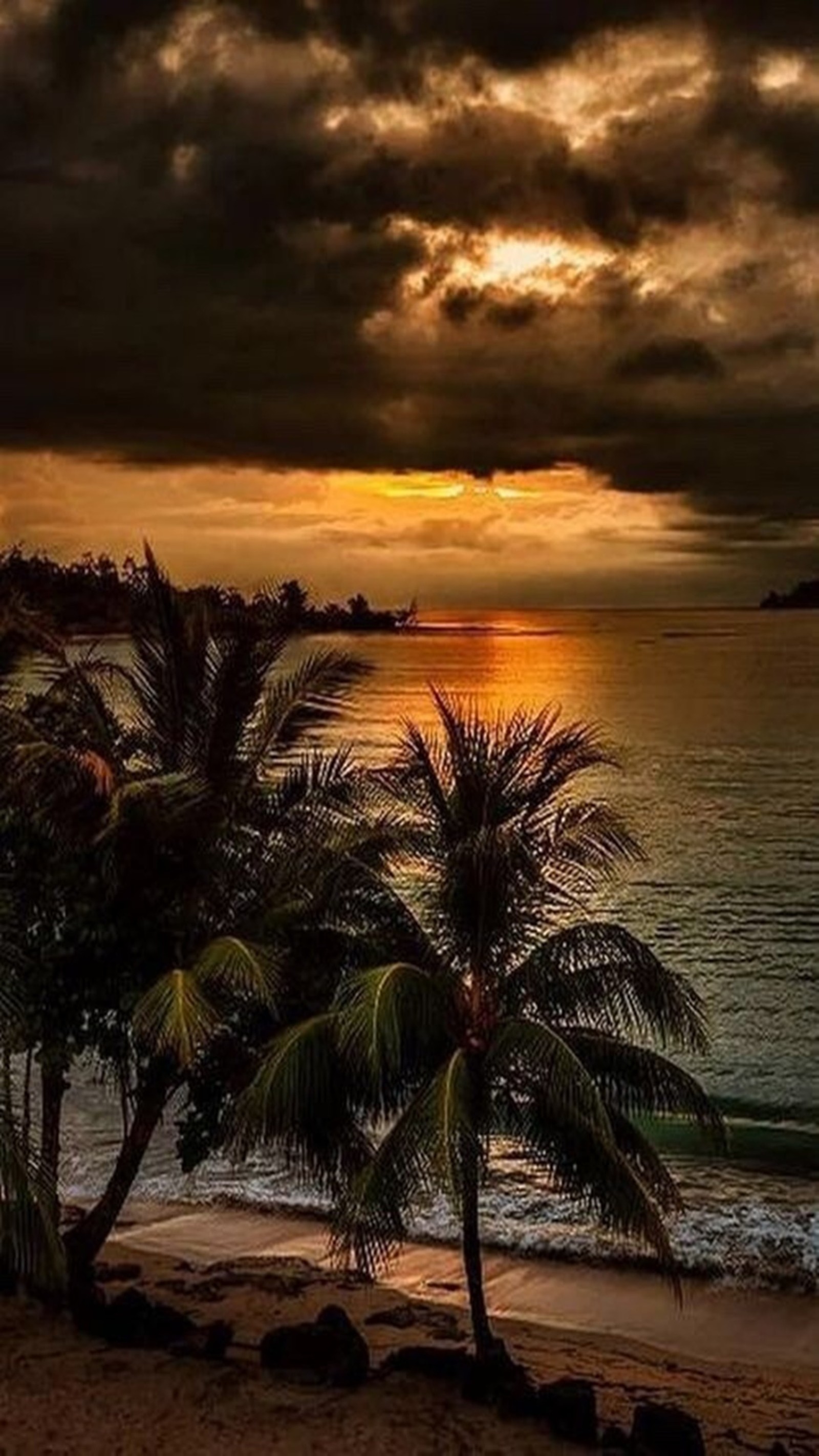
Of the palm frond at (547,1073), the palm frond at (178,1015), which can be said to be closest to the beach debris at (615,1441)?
the palm frond at (547,1073)

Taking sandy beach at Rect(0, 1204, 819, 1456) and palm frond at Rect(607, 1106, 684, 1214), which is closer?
sandy beach at Rect(0, 1204, 819, 1456)

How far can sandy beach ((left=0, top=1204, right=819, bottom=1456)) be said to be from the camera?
1301 centimetres

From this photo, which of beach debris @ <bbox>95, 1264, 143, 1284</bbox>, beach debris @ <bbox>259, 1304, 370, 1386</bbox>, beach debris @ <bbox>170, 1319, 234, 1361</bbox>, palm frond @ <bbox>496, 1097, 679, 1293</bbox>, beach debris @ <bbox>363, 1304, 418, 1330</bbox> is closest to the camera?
palm frond @ <bbox>496, 1097, 679, 1293</bbox>

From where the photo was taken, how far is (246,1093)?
14.0 meters

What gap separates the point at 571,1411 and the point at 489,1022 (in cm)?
336

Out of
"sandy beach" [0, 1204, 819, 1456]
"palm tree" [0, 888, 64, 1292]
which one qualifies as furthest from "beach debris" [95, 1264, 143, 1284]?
"palm tree" [0, 888, 64, 1292]

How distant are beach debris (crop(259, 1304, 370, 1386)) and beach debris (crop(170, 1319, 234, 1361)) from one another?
0.37 m

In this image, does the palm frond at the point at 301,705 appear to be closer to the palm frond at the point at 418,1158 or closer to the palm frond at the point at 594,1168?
the palm frond at the point at 418,1158

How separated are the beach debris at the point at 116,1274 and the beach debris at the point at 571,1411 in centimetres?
696

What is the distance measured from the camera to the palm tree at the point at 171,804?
14.9 metres

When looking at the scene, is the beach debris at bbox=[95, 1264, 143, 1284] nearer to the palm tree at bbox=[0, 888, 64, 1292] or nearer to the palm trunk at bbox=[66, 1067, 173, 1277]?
the palm trunk at bbox=[66, 1067, 173, 1277]

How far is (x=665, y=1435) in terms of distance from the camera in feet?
41.4

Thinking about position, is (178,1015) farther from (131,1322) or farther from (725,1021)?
(725,1021)

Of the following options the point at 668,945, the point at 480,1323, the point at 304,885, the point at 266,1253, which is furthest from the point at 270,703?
the point at 668,945
